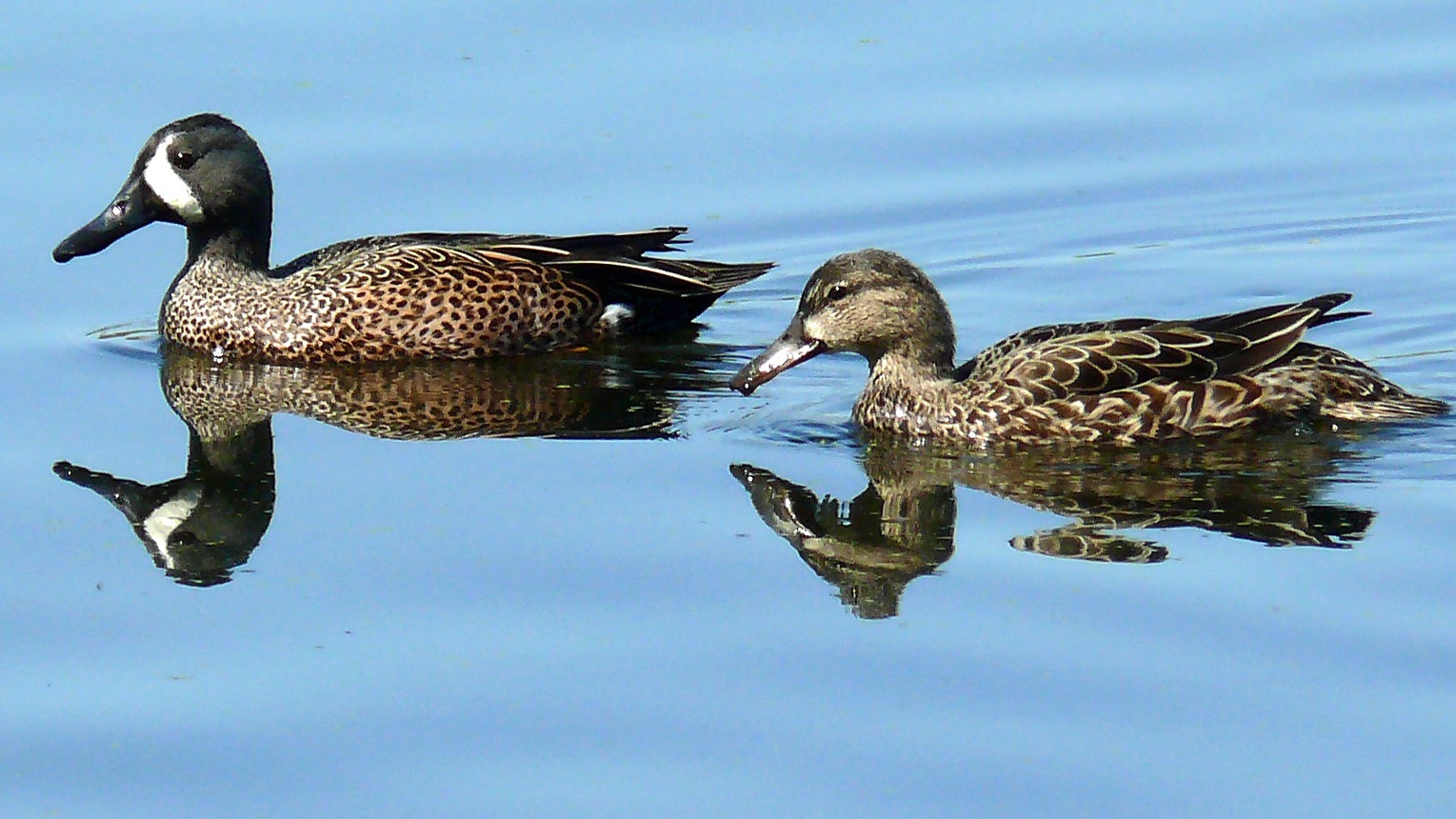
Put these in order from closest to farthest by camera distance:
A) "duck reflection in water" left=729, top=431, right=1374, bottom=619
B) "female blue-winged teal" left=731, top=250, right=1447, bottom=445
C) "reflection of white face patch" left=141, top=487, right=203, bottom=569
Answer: "duck reflection in water" left=729, top=431, right=1374, bottom=619 → "reflection of white face patch" left=141, top=487, right=203, bottom=569 → "female blue-winged teal" left=731, top=250, right=1447, bottom=445

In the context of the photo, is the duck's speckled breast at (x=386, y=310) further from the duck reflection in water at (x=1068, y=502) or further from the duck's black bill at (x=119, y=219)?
the duck reflection in water at (x=1068, y=502)

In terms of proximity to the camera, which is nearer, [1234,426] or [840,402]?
[1234,426]

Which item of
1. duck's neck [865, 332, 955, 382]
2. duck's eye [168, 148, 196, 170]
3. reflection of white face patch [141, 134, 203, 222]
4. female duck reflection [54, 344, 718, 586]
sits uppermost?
duck's eye [168, 148, 196, 170]

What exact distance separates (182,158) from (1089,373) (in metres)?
4.89

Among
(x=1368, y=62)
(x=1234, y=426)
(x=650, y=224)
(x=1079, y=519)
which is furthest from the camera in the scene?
(x=1368, y=62)

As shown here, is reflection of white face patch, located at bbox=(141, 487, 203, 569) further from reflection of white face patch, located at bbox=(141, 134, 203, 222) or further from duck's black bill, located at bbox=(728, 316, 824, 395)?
reflection of white face patch, located at bbox=(141, 134, 203, 222)

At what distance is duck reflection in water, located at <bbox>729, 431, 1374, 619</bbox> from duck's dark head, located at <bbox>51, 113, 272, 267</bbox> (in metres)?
3.76

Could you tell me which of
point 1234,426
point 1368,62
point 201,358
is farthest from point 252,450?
point 1368,62

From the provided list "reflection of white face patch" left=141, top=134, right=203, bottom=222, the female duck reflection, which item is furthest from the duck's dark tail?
"reflection of white face patch" left=141, top=134, right=203, bottom=222

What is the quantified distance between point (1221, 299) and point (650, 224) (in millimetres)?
3076

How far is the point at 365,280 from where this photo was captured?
511 inches

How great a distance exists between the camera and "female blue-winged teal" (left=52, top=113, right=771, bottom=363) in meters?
13.0

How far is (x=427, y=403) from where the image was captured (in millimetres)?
12148

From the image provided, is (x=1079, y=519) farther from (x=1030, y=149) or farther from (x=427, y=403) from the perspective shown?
(x=1030, y=149)
